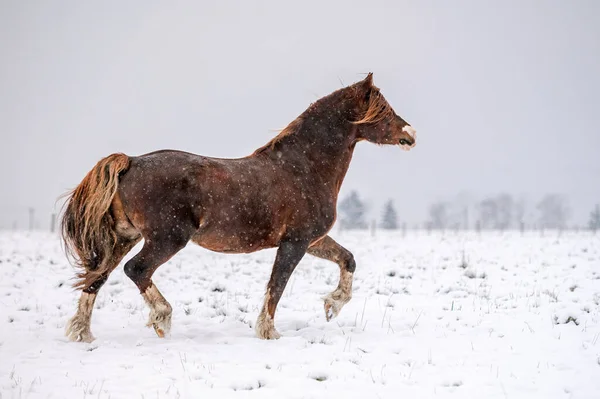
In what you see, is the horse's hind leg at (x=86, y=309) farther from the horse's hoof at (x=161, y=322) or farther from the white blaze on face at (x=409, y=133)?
the white blaze on face at (x=409, y=133)

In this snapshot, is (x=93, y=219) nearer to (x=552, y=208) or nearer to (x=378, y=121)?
(x=378, y=121)

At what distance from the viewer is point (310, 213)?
6.90 meters

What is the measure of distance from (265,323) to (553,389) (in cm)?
338

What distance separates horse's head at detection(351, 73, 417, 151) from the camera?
759 cm

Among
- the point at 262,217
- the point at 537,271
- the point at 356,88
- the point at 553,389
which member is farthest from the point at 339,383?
the point at 537,271

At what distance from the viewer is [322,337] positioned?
647 cm

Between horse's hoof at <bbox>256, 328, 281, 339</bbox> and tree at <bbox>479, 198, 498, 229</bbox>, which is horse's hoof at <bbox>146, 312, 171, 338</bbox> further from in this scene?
tree at <bbox>479, 198, 498, 229</bbox>

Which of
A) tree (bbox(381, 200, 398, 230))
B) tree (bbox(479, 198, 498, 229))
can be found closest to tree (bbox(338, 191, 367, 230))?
tree (bbox(381, 200, 398, 230))

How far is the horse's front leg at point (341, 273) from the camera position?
7355 mm

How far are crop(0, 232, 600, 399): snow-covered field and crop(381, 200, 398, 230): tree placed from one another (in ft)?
171

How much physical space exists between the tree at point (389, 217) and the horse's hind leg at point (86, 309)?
59119 millimetres

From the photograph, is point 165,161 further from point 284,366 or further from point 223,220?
point 284,366

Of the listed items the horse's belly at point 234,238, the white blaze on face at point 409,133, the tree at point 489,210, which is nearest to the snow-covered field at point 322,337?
the horse's belly at point 234,238

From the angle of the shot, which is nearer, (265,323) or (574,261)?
(265,323)
